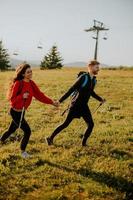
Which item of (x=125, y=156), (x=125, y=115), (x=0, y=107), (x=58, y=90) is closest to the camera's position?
(x=125, y=156)

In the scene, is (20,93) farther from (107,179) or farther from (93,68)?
(107,179)

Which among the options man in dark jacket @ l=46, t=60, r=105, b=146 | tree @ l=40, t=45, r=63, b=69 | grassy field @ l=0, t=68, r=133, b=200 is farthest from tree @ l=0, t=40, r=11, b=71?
man in dark jacket @ l=46, t=60, r=105, b=146

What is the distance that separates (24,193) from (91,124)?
13.2 ft

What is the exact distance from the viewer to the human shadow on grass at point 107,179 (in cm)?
877

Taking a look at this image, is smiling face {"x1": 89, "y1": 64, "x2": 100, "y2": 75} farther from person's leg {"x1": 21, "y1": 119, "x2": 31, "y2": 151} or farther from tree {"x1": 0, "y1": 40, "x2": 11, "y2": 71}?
tree {"x1": 0, "y1": 40, "x2": 11, "y2": 71}

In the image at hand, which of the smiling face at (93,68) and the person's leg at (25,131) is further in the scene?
the smiling face at (93,68)

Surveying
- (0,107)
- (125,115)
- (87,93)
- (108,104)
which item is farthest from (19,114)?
(108,104)

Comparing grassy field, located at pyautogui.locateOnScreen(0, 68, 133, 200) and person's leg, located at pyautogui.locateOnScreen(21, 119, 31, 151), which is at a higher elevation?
person's leg, located at pyautogui.locateOnScreen(21, 119, 31, 151)

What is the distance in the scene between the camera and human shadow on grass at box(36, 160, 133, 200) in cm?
877

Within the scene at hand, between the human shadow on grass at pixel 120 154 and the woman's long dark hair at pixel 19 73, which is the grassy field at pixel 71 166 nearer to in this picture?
the human shadow on grass at pixel 120 154

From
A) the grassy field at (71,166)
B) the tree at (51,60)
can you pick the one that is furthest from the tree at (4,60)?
the grassy field at (71,166)

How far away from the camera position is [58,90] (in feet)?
98.8

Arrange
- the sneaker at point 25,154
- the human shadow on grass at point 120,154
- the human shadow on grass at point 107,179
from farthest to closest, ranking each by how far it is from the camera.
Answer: the human shadow on grass at point 120,154 < the sneaker at point 25,154 < the human shadow on grass at point 107,179

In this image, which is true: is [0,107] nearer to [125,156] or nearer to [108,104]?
[108,104]
